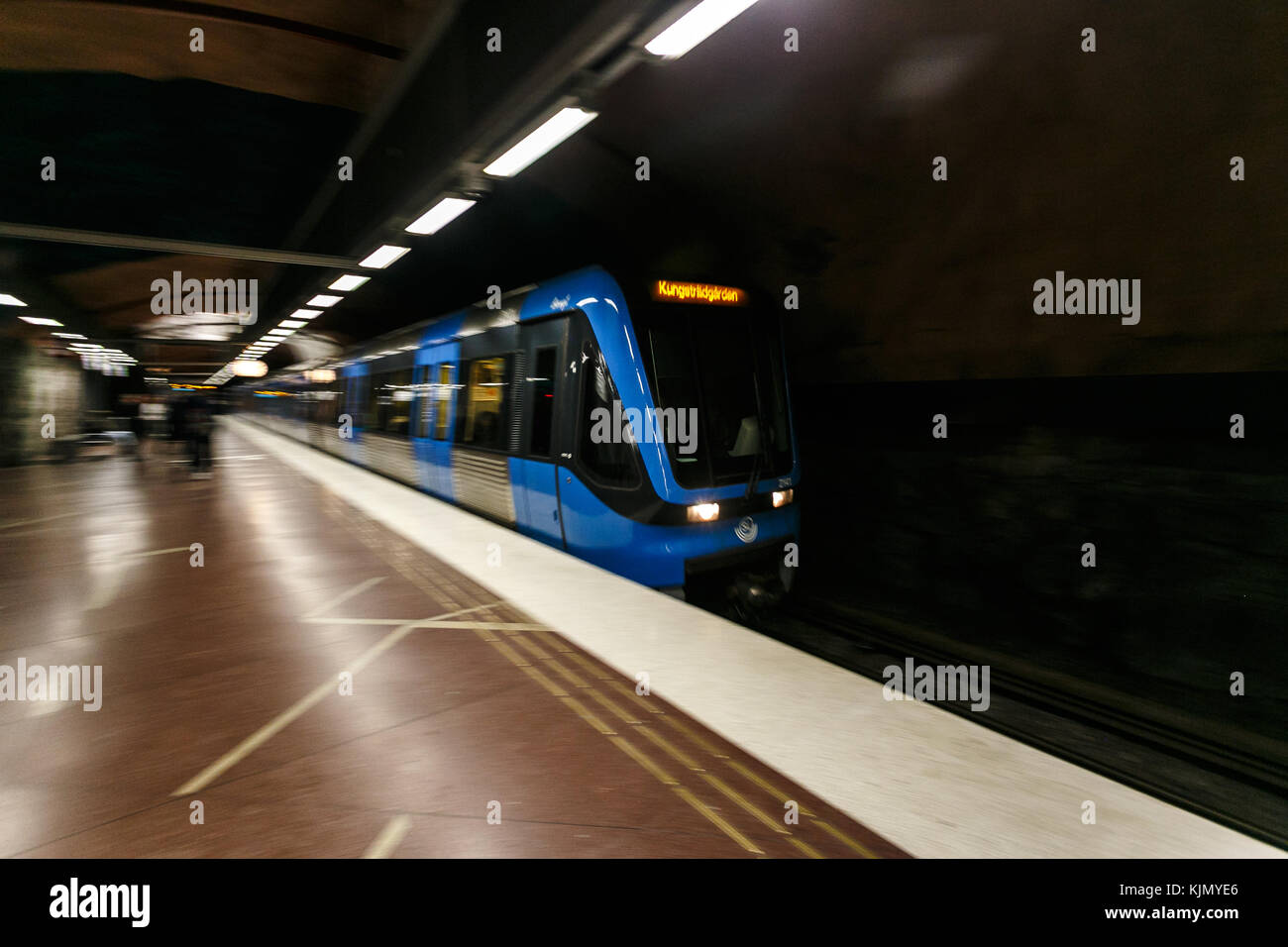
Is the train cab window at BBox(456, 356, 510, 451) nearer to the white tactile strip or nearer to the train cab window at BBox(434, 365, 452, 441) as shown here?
the train cab window at BBox(434, 365, 452, 441)

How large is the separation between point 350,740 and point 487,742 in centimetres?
57

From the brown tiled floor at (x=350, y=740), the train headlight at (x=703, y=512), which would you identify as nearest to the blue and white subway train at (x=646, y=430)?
the train headlight at (x=703, y=512)

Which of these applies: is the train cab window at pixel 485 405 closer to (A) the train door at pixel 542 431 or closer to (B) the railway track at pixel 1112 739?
(A) the train door at pixel 542 431

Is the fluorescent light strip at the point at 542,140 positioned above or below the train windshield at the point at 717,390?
above

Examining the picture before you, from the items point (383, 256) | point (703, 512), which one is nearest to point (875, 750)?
point (703, 512)

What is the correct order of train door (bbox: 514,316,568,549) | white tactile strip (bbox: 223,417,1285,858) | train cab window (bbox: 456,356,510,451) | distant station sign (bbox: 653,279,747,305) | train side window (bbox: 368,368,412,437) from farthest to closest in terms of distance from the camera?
1. train side window (bbox: 368,368,412,437)
2. train cab window (bbox: 456,356,510,451)
3. train door (bbox: 514,316,568,549)
4. distant station sign (bbox: 653,279,747,305)
5. white tactile strip (bbox: 223,417,1285,858)

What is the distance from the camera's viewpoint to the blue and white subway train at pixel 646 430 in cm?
624

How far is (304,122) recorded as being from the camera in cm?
734

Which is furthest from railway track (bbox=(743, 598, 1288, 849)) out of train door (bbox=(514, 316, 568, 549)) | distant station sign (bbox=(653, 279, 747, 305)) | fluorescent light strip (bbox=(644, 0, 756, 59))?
fluorescent light strip (bbox=(644, 0, 756, 59))

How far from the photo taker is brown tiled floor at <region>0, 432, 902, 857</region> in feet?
7.48

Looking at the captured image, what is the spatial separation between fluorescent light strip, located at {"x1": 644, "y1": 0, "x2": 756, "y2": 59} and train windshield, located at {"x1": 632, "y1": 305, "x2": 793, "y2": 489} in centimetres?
274

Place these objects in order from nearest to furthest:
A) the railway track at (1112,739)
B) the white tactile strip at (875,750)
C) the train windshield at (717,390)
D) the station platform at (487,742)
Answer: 1. the white tactile strip at (875,750)
2. the station platform at (487,742)
3. the railway track at (1112,739)
4. the train windshield at (717,390)

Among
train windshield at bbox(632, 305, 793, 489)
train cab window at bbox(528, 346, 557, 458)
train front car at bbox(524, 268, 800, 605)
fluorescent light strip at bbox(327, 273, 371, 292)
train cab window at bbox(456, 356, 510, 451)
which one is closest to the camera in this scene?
train front car at bbox(524, 268, 800, 605)

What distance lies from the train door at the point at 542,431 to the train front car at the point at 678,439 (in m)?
0.16
